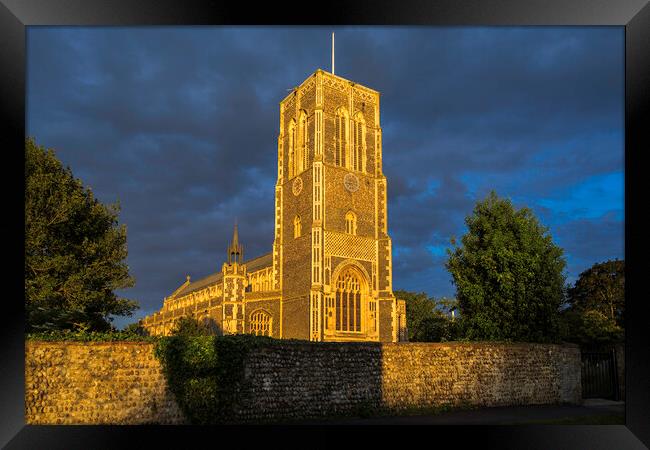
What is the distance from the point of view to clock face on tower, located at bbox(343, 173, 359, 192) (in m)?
42.2

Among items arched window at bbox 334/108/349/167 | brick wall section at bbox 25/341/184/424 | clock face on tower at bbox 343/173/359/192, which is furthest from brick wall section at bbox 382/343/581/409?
arched window at bbox 334/108/349/167

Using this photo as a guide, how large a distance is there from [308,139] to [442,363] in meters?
29.9

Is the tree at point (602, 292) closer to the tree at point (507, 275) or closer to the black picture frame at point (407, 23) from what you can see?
the tree at point (507, 275)

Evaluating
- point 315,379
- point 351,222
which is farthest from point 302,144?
point 315,379

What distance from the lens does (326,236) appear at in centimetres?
3941

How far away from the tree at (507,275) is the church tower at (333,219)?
16.5m

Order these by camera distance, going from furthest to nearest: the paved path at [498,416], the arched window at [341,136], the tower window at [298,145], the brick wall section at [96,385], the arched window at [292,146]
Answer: the arched window at [292,146]
the tower window at [298,145]
the arched window at [341,136]
the paved path at [498,416]
the brick wall section at [96,385]

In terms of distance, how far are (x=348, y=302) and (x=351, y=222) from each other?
6233 mm

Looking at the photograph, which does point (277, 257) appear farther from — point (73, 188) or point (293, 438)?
point (293, 438)

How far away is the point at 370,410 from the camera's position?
14.2 m

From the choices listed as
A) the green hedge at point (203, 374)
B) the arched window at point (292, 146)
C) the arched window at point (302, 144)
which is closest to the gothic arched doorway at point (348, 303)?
the arched window at point (302, 144)

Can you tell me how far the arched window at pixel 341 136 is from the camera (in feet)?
140

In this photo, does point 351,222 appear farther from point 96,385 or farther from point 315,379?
point 96,385

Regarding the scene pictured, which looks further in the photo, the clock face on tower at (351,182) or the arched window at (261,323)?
the clock face on tower at (351,182)
